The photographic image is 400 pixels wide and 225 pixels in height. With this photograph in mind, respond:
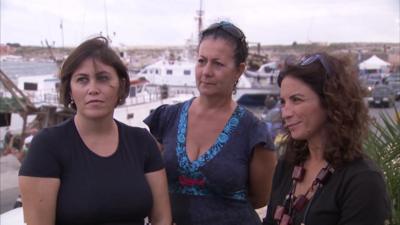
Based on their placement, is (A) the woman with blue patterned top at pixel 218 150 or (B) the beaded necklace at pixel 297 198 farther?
(A) the woman with blue patterned top at pixel 218 150

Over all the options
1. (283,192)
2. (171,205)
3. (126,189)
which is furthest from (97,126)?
(283,192)

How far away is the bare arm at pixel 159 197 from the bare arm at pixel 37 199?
0.49 meters

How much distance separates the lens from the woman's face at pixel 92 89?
7.44ft

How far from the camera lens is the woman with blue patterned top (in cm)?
261

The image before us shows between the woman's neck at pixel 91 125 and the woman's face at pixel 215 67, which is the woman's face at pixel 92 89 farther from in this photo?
the woman's face at pixel 215 67

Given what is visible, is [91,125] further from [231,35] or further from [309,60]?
[309,60]

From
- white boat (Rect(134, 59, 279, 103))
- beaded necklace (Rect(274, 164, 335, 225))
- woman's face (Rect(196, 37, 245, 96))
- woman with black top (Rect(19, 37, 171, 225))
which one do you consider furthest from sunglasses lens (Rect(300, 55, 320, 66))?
white boat (Rect(134, 59, 279, 103))

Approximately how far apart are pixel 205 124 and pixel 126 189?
0.65 metres

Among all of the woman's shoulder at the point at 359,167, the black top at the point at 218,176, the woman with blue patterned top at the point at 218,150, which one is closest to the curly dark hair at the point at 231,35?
the woman with blue patterned top at the point at 218,150

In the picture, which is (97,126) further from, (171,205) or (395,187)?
(395,187)

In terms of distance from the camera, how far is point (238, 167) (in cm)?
260

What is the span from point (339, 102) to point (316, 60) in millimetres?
207

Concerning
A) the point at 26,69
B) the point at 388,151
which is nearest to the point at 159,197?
the point at 388,151

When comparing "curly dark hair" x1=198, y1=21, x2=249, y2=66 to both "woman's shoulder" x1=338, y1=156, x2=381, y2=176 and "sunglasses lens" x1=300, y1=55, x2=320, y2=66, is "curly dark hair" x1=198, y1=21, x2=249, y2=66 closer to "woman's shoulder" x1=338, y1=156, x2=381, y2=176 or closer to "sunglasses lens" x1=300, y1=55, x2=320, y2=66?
"sunglasses lens" x1=300, y1=55, x2=320, y2=66
